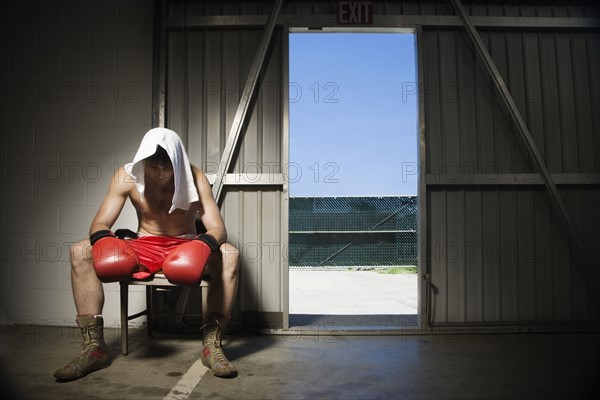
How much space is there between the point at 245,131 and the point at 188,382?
6.24ft

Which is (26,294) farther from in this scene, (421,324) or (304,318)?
(421,324)

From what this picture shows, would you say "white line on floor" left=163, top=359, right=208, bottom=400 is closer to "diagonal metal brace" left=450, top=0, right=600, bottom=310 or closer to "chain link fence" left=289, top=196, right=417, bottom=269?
"diagonal metal brace" left=450, top=0, right=600, bottom=310

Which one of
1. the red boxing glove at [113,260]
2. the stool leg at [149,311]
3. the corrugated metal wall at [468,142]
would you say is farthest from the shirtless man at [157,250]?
the corrugated metal wall at [468,142]

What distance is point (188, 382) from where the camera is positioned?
222 cm

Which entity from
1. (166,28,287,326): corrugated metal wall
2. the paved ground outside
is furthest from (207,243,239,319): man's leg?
the paved ground outside

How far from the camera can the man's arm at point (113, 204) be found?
255cm

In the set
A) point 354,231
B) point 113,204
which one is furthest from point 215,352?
point 354,231

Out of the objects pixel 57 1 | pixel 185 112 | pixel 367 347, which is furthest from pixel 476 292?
pixel 57 1

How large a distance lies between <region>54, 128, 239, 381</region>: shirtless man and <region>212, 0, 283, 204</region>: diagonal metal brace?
1.76 feet

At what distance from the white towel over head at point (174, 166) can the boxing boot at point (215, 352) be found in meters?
0.69

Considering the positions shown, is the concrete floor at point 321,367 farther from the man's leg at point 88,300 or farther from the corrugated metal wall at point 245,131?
the corrugated metal wall at point 245,131

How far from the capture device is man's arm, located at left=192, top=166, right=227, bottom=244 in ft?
8.44

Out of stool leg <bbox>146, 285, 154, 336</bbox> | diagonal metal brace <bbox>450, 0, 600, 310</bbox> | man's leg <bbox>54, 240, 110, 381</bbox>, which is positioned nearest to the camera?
man's leg <bbox>54, 240, 110, 381</bbox>

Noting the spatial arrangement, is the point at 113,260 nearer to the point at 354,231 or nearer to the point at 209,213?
the point at 209,213
